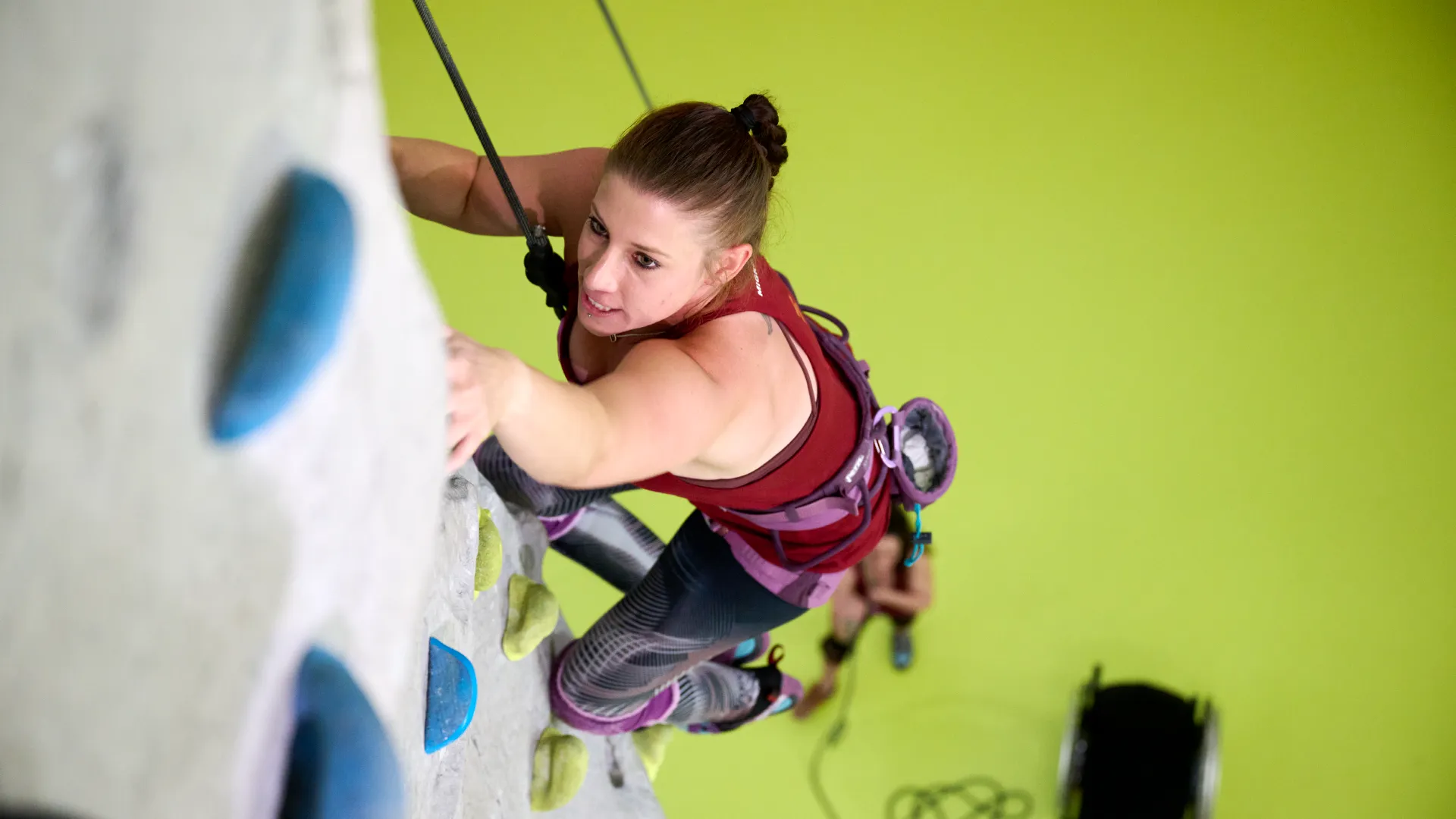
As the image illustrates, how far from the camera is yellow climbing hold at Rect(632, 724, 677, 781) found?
1465mm

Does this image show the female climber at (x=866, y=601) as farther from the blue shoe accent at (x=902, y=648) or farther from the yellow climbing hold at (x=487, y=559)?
the yellow climbing hold at (x=487, y=559)

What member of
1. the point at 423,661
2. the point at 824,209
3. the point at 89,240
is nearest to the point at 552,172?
the point at 423,661

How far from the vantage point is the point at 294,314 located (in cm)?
31

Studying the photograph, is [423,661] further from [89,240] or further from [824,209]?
[824,209]

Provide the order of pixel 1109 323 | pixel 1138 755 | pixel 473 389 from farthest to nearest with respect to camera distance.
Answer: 1. pixel 1109 323
2. pixel 1138 755
3. pixel 473 389

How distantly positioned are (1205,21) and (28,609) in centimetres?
291

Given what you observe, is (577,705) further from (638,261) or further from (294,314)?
(294,314)

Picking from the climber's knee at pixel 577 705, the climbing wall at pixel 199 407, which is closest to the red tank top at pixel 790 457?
the climber's knee at pixel 577 705

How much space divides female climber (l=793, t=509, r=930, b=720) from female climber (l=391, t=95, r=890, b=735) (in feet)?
3.05

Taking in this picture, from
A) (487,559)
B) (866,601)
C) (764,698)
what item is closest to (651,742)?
(764,698)

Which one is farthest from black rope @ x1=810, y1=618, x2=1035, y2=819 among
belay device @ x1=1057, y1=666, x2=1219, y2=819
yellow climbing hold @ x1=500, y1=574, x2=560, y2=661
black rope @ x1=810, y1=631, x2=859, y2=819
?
yellow climbing hold @ x1=500, y1=574, x2=560, y2=661

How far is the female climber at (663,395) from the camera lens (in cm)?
60

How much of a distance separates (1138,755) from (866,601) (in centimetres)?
59

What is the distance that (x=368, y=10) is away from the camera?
0.36 m
